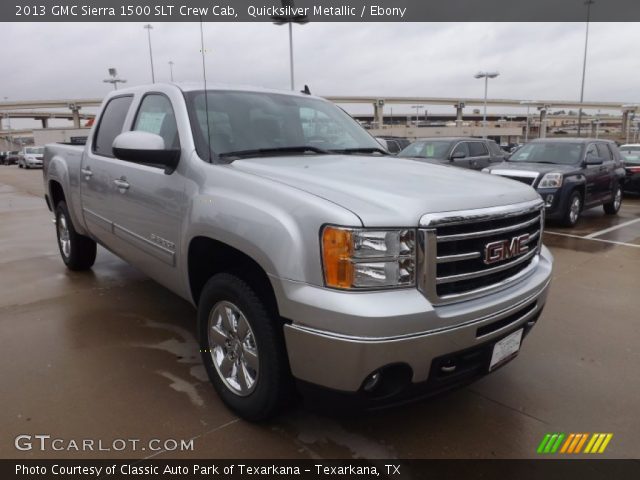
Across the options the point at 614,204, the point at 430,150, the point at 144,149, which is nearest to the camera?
the point at 144,149

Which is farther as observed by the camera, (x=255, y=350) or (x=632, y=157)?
(x=632, y=157)

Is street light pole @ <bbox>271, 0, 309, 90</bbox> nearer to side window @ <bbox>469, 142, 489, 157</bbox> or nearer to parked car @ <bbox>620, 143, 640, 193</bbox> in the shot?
side window @ <bbox>469, 142, 489, 157</bbox>

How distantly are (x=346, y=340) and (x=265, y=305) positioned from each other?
57 centimetres

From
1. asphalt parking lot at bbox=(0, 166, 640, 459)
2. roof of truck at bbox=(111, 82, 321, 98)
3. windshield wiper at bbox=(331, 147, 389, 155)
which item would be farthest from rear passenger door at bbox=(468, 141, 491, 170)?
roof of truck at bbox=(111, 82, 321, 98)

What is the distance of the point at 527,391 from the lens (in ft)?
10.5

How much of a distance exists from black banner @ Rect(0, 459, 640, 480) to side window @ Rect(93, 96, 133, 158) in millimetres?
2673

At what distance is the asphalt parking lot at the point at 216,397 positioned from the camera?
264 centimetres

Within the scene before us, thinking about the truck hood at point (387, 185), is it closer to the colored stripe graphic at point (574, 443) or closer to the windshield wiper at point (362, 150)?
the windshield wiper at point (362, 150)

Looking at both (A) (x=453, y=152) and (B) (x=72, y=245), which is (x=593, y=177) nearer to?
(A) (x=453, y=152)

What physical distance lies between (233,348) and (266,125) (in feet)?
5.21

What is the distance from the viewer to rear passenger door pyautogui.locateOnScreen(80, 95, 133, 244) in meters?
4.21

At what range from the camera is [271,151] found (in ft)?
10.8
